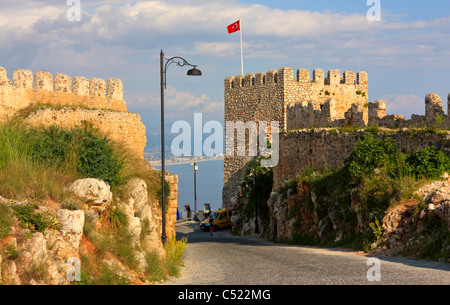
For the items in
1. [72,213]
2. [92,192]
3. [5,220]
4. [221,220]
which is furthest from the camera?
[221,220]

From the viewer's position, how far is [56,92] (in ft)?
75.3

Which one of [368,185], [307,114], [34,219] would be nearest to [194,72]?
[368,185]

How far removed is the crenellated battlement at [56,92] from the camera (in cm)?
2155

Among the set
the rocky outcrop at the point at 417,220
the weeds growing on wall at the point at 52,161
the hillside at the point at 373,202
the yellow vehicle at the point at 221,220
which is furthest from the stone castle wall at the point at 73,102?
the yellow vehicle at the point at 221,220

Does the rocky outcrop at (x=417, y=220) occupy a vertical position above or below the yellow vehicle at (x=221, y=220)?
above

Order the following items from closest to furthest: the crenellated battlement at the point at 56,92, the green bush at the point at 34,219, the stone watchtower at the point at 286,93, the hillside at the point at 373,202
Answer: the green bush at the point at 34,219
the hillside at the point at 373,202
the crenellated battlement at the point at 56,92
the stone watchtower at the point at 286,93

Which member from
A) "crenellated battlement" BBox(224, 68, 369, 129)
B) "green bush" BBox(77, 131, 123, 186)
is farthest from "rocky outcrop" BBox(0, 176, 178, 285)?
"crenellated battlement" BBox(224, 68, 369, 129)

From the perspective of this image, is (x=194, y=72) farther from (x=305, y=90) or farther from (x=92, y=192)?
(x=305, y=90)

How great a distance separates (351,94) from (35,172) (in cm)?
2673

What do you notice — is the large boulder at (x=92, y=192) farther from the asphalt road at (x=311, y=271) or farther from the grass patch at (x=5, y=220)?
the asphalt road at (x=311, y=271)

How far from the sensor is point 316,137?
2589 centimetres
